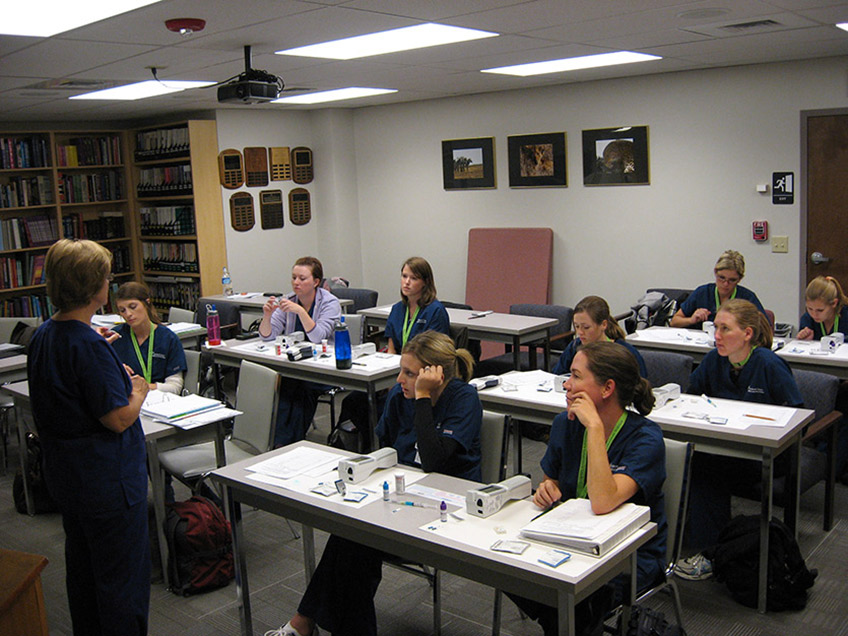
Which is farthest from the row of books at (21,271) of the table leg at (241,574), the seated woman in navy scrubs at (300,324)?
the table leg at (241,574)

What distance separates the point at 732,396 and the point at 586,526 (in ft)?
6.53

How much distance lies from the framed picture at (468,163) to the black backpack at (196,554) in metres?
5.30

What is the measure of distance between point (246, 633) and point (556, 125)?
580cm

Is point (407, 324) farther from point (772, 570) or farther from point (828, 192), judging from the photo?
point (828, 192)

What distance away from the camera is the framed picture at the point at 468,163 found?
27.2 ft

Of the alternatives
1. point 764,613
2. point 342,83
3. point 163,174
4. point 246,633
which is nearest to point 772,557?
point 764,613

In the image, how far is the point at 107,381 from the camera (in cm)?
269

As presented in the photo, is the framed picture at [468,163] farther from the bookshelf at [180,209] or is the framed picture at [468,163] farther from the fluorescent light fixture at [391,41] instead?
the fluorescent light fixture at [391,41]

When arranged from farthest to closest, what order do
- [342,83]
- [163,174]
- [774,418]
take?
[163,174]
[342,83]
[774,418]

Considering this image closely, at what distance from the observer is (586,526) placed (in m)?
2.38

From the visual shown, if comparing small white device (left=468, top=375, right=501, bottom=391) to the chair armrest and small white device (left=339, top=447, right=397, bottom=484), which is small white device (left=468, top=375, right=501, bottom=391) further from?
the chair armrest

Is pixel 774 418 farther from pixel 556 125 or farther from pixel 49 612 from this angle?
pixel 556 125

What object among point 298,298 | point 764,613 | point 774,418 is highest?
Result: point 298,298

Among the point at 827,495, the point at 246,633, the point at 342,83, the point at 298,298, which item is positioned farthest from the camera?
the point at 342,83
